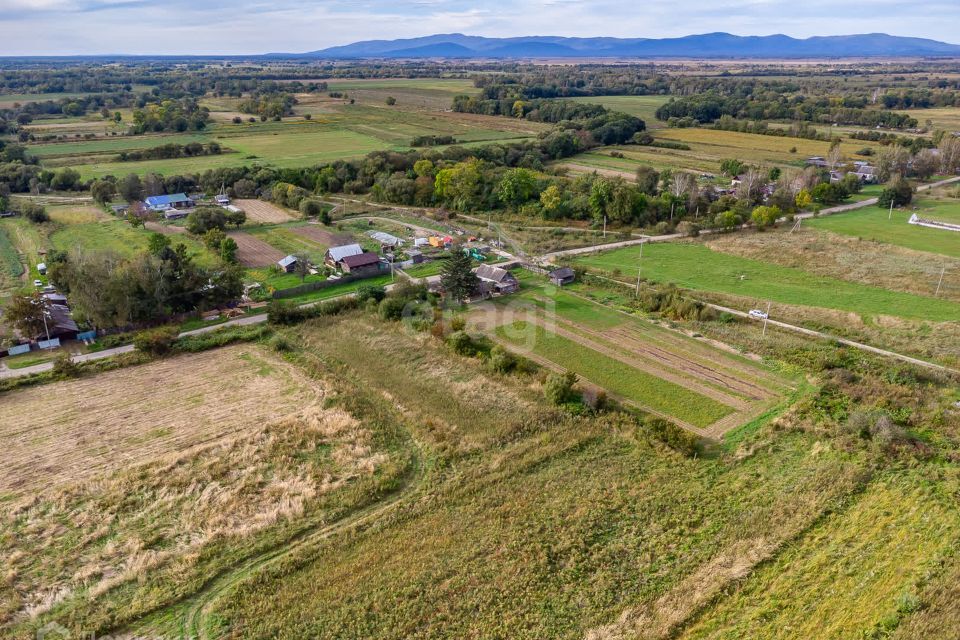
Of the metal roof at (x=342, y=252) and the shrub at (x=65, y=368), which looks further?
the metal roof at (x=342, y=252)

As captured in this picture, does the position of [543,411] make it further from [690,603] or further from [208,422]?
[208,422]

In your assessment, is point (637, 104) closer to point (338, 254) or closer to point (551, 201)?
point (551, 201)

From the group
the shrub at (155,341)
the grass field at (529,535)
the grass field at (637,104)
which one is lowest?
the grass field at (529,535)

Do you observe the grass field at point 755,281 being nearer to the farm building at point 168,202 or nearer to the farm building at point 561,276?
the farm building at point 561,276

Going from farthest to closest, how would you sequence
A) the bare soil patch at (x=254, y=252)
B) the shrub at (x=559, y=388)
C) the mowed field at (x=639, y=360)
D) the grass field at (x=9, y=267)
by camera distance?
1. the bare soil patch at (x=254, y=252)
2. the grass field at (x=9, y=267)
3. the mowed field at (x=639, y=360)
4. the shrub at (x=559, y=388)

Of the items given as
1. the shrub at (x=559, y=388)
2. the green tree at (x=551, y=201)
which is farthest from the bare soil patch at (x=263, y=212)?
the shrub at (x=559, y=388)

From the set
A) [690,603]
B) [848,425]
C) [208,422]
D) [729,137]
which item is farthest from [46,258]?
[729,137]

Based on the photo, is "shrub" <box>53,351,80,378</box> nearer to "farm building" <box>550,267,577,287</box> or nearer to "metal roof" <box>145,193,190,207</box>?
"farm building" <box>550,267,577,287</box>
